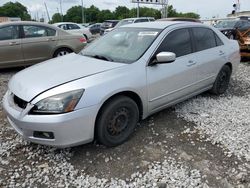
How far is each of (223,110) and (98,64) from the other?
8.17 feet

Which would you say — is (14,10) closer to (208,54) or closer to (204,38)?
(204,38)

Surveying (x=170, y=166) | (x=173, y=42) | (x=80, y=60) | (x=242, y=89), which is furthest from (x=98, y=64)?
(x=242, y=89)

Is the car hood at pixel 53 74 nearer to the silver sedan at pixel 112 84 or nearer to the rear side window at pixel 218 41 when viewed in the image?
the silver sedan at pixel 112 84

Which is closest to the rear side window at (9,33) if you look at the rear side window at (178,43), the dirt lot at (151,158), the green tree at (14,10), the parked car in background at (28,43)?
the parked car in background at (28,43)

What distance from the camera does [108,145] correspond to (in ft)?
10.6

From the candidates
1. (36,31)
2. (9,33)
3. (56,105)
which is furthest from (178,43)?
(9,33)

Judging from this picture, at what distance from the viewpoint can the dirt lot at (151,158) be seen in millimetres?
2713

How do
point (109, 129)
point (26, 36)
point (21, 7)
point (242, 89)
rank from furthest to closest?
point (21, 7) < point (26, 36) < point (242, 89) < point (109, 129)

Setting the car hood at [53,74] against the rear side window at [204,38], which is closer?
the car hood at [53,74]

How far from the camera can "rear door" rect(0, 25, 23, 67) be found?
22.2 feet

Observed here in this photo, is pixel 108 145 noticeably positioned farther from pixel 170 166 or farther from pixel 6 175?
pixel 6 175

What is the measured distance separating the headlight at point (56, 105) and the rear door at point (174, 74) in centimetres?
120

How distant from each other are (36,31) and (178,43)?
4.83 metres

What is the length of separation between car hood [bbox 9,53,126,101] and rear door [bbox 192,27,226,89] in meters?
1.75
